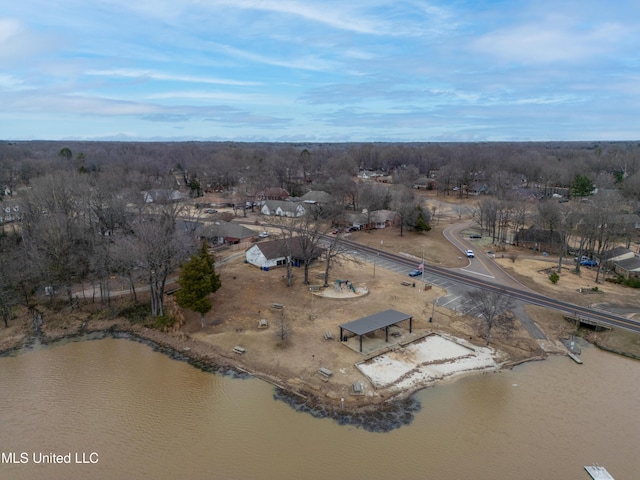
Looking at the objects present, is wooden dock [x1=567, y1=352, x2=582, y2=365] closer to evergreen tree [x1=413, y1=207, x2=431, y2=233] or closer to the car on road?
the car on road

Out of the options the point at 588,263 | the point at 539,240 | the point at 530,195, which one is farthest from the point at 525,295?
the point at 530,195

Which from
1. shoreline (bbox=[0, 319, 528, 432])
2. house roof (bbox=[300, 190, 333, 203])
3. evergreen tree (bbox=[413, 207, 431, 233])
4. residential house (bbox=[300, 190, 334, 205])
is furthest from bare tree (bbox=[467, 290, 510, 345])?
house roof (bbox=[300, 190, 333, 203])

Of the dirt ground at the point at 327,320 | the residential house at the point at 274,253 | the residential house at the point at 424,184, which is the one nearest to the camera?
the dirt ground at the point at 327,320

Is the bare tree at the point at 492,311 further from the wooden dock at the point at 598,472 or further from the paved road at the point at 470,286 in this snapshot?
the wooden dock at the point at 598,472

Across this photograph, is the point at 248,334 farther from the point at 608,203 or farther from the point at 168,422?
the point at 608,203

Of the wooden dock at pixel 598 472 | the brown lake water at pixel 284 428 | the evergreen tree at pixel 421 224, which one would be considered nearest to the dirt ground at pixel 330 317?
the brown lake water at pixel 284 428

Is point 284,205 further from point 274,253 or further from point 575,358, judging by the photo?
point 575,358
